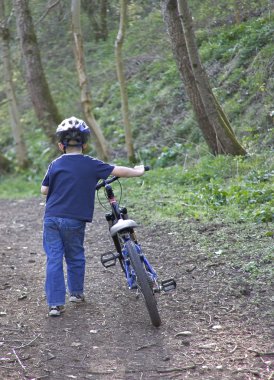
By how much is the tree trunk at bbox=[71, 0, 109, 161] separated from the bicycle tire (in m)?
11.1

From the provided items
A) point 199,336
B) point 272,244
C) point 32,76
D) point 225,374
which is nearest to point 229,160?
point 272,244

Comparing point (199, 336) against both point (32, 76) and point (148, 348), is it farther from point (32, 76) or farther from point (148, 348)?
point (32, 76)

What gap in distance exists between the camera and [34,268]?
843cm

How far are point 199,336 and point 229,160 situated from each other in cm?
725

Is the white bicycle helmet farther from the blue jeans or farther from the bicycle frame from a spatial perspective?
the blue jeans

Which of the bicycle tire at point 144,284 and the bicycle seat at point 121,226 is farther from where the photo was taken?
the bicycle seat at point 121,226

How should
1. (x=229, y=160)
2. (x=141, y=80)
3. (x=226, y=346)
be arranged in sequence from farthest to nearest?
1. (x=141, y=80)
2. (x=229, y=160)
3. (x=226, y=346)

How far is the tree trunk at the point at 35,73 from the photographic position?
1911 cm

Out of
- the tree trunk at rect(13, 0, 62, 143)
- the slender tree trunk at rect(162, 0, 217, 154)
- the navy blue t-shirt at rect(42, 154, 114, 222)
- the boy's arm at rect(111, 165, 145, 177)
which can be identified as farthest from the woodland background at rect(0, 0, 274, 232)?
the navy blue t-shirt at rect(42, 154, 114, 222)

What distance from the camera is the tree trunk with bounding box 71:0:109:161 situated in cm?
1566

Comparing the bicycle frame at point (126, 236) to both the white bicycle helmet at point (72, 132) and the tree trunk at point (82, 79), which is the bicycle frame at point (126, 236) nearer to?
the white bicycle helmet at point (72, 132)

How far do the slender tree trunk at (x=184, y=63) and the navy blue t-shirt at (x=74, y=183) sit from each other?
23.6 ft

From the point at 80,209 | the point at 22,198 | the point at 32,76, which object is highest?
the point at 32,76

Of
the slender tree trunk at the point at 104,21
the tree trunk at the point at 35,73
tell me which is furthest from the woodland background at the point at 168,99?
the tree trunk at the point at 35,73
